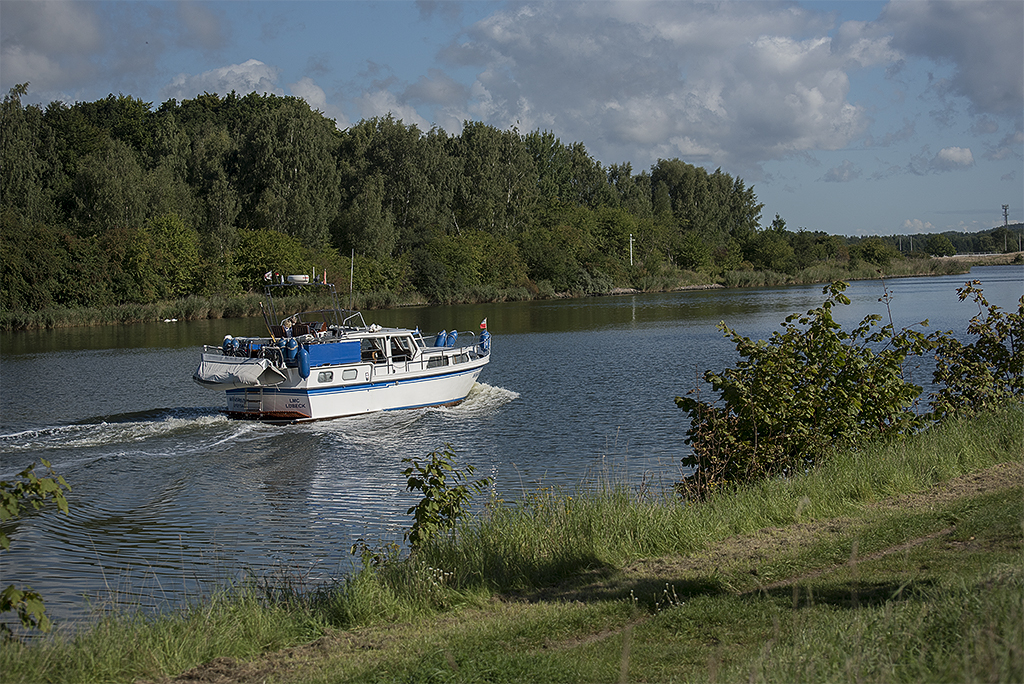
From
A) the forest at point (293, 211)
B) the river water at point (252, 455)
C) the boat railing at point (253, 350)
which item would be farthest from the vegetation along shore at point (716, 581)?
the forest at point (293, 211)

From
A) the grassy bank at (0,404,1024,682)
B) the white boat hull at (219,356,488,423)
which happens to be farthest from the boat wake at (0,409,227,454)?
the grassy bank at (0,404,1024,682)

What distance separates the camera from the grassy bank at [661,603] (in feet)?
17.6

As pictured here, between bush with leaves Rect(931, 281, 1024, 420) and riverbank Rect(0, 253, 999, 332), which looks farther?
riverbank Rect(0, 253, 999, 332)

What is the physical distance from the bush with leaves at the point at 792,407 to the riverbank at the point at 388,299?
42622mm

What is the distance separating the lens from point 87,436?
72.6 ft

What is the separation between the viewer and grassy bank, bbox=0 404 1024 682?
537 centimetres

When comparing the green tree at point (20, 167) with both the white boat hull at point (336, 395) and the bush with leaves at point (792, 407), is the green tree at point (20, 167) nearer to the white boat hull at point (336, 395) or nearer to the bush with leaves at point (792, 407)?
the white boat hull at point (336, 395)

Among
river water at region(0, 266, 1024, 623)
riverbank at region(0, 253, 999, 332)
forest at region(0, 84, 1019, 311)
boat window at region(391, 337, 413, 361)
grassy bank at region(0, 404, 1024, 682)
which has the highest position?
forest at region(0, 84, 1019, 311)

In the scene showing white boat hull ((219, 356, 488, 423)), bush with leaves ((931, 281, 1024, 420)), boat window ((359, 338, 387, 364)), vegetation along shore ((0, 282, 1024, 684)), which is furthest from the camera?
boat window ((359, 338, 387, 364))

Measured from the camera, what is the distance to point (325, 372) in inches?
979

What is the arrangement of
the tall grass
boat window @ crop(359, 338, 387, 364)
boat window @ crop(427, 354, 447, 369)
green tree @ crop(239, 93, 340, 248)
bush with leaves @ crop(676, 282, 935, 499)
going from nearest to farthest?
the tall grass
bush with leaves @ crop(676, 282, 935, 499)
boat window @ crop(359, 338, 387, 364)
boat window @ crop(427, 354, 447, 369)
green tree @ crop(239, 93, 340, 248)

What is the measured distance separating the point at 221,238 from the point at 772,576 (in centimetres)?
7957

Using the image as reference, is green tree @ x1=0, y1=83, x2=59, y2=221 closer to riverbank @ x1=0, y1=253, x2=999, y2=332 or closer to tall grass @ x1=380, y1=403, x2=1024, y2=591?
riverbank @ x1=0, y1=253, x2=999, y2=332

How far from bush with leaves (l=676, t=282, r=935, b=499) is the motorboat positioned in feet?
A: 46.4
